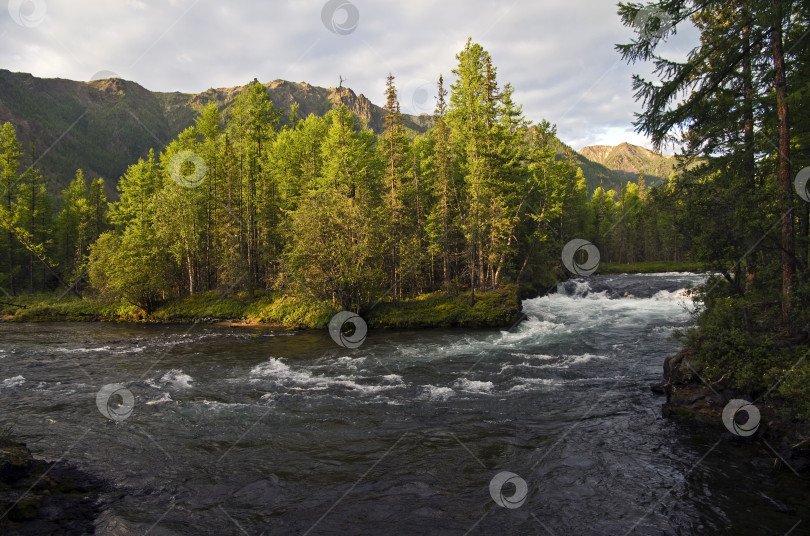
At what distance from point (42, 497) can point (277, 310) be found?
25.8m

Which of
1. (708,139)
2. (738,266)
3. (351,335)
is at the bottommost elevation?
(351,335)

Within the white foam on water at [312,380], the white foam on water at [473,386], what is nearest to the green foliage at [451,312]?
the white foam on water at [312,380]

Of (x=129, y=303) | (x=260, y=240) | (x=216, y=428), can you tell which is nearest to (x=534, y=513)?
(x=216, y=428)

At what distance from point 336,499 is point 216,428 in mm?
5514

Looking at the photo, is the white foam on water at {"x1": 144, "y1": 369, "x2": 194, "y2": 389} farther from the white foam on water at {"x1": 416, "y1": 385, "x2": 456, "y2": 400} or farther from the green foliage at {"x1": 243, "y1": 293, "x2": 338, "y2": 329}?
the green foliage at {"x1": 243, "y1": 293, "x2": 338, "y2": 329}

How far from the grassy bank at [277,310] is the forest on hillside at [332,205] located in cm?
114

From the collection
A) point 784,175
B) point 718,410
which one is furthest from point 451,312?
point 784,175

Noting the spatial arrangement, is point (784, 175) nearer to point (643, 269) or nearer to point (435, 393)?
point (435, 393)

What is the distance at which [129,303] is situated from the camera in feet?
125

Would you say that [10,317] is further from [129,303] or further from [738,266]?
[738,266]

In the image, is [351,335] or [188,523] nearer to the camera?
[188,523]

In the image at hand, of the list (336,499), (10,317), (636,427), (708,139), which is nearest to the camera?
(336,499)

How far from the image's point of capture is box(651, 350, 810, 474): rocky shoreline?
9.25m

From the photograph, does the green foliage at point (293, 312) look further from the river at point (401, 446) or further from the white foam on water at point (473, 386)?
the white foam on water at point (473, 386)
